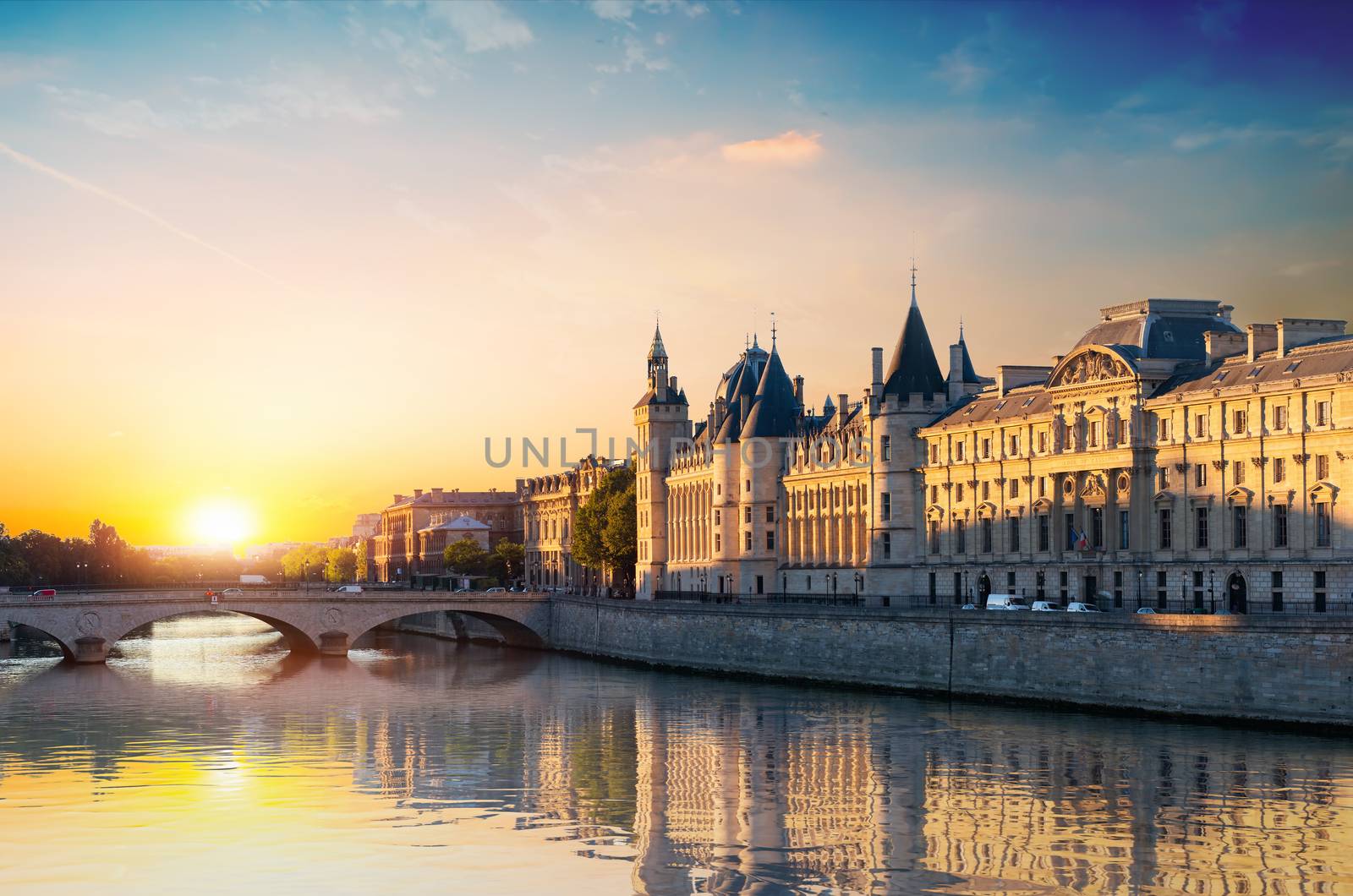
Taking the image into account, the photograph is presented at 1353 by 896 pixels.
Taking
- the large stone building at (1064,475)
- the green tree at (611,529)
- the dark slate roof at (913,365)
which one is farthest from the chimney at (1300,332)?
the green tree at (611,529)

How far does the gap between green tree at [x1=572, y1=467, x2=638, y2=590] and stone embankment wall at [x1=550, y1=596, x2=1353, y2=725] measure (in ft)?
129

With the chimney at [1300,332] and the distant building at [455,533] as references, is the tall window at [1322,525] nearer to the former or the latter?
the chimney at [1300,332]

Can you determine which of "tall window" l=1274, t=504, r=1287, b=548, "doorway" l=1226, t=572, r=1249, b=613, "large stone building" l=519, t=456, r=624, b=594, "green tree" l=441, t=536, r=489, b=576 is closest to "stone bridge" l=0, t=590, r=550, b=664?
"large stone building" l=519, t=456, r=624, b=594

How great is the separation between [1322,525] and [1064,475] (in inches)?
653

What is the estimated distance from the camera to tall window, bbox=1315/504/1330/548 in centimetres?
6669

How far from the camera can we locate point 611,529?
13325 cm

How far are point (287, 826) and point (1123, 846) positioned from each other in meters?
18.3

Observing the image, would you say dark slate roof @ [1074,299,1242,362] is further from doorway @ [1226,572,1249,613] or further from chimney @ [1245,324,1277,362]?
doorway @ [1226,572,1249,613]

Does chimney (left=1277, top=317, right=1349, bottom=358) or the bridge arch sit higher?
chimney (left=1277, top=317, right=1349, bottom=358)

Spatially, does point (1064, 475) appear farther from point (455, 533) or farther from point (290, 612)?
point (455, 533)

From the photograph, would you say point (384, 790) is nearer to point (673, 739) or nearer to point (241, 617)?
point (673, 739)

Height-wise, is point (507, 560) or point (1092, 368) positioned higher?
point (1092, 368)

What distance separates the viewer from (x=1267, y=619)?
182 feet

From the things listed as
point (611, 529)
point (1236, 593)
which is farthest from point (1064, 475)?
point (611, 529)
